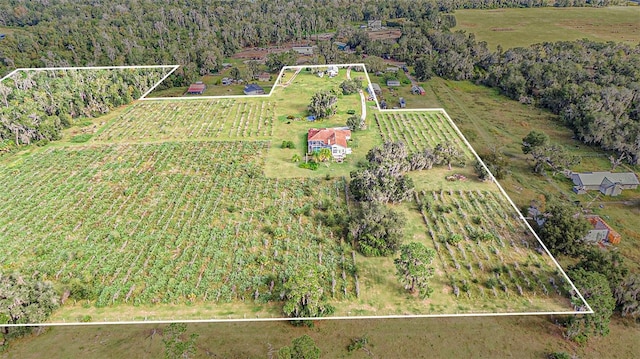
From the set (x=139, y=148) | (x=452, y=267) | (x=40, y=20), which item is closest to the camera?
Result: (x=452, y=267)

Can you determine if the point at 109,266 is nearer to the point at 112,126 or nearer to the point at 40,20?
the point at 112,126

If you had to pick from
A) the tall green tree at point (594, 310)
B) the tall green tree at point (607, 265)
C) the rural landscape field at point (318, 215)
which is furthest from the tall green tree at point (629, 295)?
the tall green tree at point (594, 310)

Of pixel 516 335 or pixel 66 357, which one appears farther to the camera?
pixel 516 335

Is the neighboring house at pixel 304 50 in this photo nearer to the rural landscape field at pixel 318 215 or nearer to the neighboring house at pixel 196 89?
the rural landscape field at pixel 318 215

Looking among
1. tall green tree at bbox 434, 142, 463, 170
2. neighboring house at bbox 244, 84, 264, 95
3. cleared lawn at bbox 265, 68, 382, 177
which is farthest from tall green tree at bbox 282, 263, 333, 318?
neighboring house at bbox 244, 84, 264, 95

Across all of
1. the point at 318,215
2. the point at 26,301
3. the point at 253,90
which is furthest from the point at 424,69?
the point at 26,301

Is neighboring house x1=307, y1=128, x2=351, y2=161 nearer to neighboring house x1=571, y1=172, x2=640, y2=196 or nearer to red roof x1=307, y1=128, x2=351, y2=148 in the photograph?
red roof x1=307, y1=128, x2=351, y2=148

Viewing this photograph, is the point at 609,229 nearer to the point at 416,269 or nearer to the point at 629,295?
the point at 629,295

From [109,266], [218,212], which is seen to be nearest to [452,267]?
[218,212]
